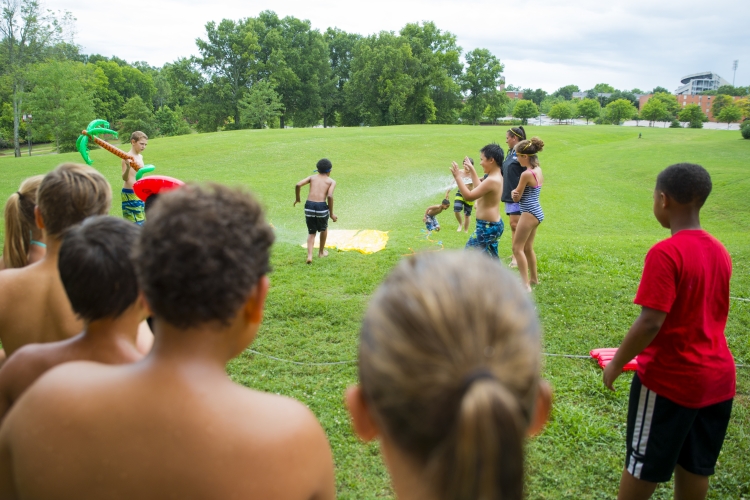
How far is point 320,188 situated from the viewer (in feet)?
29.6

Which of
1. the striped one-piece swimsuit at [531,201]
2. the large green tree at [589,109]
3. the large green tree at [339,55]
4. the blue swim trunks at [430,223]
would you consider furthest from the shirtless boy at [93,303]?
the large green tree at [589,109]

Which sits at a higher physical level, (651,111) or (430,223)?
(651,111)

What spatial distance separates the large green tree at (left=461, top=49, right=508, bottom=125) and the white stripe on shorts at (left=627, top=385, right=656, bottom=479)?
71541 millimetres

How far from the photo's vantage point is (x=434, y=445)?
88cm

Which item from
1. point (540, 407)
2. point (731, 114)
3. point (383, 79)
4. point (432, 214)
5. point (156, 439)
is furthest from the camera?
point (731, 114)

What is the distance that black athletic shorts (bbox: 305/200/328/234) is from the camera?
8938 millimetres

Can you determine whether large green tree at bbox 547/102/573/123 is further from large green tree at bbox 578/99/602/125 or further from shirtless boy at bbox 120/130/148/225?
shirtless boy at bbox 120/130/148/225

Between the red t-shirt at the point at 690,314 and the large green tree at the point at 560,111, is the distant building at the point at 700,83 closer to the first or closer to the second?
the large green tree at the point at 560,111

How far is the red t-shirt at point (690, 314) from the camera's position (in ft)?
8.50

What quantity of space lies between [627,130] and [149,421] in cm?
6136

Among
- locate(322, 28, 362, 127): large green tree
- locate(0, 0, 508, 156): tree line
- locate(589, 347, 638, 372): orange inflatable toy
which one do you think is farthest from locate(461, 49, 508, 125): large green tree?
locate(589, 347, 638, 372): orange inflatable toy

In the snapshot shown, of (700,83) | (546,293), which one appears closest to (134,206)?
(546,293)

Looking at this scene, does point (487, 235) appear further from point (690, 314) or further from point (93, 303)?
point (93, 303)

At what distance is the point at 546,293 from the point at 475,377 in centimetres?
672
